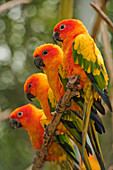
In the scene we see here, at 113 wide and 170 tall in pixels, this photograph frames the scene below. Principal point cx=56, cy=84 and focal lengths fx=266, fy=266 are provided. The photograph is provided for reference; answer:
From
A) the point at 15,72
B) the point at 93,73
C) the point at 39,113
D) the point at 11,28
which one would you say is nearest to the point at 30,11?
the point at 11,28

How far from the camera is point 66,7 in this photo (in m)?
2.48

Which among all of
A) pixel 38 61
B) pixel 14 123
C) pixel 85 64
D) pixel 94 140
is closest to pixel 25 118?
pixel 14 123

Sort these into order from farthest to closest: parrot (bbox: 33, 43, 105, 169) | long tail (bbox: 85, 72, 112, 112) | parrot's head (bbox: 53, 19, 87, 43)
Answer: parrot (bbox: 33, 43, 105, 169)
parrot's head (bbox: 53, 19, 87, 43)
long tail (bbox: 85, 72, 112, 112)

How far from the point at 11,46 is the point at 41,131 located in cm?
297

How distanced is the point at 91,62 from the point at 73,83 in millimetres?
194

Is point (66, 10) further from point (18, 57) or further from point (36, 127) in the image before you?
point (18, 57)

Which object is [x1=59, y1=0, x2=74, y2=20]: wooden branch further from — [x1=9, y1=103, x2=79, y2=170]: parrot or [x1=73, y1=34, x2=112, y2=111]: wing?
[x1=9, y1=103, x2=79, y2=170]: parrot

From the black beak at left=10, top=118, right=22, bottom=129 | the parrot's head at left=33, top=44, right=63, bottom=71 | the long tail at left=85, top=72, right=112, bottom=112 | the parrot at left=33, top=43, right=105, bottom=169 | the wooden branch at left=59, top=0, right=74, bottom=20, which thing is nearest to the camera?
the long tail at left=85, top=72, right=112, bottom=112

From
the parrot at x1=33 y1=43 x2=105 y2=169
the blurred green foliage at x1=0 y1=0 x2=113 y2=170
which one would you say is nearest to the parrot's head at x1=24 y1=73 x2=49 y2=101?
the parrot at x1=33 y1=43 x2=105 y2=169

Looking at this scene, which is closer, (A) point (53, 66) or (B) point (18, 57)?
(A) point (53, 66)

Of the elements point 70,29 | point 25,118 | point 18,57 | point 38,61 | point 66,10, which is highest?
point 66,10

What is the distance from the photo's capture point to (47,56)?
2.36m

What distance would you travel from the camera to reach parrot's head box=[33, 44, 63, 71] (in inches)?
92.2

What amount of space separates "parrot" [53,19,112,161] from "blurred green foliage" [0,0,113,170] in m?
2.82
